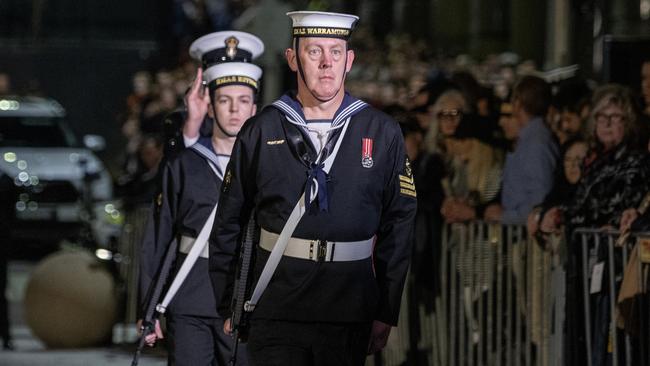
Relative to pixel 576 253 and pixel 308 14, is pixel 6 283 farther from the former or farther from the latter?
pixel 308 14

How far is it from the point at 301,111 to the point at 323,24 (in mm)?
369

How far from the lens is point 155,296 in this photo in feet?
31.7

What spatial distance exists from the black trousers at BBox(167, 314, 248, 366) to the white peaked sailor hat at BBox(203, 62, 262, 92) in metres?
1.23

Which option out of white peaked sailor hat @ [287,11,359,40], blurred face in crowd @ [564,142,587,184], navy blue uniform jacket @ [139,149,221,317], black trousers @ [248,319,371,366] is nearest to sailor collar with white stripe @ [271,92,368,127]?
white peaked sailor hat @ [287,11,359,40]

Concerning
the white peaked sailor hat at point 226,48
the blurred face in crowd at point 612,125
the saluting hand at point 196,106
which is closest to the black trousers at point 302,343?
the saluting hand at point 196,106

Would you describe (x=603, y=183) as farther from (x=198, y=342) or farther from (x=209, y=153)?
(x=198, y=342)

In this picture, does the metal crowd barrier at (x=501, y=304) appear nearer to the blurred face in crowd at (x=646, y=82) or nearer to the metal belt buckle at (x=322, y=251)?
the blurred face in crowd at (x=646, y=82)

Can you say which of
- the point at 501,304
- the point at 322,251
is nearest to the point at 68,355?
the point at 501,304

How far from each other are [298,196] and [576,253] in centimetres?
305

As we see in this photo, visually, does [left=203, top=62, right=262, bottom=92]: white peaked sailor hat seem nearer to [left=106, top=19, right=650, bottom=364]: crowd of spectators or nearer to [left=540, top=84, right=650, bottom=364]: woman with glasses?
[left=106, top=19, right=650, bottom=364]: crowd of spectators

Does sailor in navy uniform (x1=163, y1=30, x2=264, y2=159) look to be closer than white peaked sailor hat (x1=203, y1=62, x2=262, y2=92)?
No

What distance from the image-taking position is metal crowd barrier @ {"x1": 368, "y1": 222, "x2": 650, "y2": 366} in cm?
1007

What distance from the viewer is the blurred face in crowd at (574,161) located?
1123 centimetres

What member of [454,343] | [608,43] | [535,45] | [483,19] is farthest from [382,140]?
[483,19]
